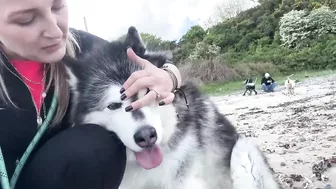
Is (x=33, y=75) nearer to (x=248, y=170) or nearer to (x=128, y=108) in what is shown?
(x=128, y=108)

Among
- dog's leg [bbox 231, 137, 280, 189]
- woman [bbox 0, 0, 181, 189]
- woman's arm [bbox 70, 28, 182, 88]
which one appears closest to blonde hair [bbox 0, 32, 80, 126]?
woman [bbox 0, 0, 181, 189]

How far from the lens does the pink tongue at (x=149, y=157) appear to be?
1.70 meters

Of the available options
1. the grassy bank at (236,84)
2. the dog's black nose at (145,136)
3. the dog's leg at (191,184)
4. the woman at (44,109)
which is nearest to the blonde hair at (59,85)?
the woman at (44,109)

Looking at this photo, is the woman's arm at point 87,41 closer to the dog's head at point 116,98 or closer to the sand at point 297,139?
the dog's head at point 116,98

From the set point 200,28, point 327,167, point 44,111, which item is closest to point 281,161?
point 327,167

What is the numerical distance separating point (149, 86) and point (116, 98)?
0.49 ft

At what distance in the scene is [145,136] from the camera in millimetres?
1599

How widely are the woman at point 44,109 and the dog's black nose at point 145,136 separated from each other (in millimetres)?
73

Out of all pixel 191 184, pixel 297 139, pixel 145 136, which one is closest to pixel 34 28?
pixel 145 136

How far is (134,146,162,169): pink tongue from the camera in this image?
1700 millimetres

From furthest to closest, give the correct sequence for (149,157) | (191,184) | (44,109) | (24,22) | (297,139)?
(297,139), (191,184), (149,157), (44,109), (24,22)

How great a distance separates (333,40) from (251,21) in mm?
4252

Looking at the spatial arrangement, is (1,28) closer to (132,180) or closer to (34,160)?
(34,160)

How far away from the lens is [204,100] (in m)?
2.08
